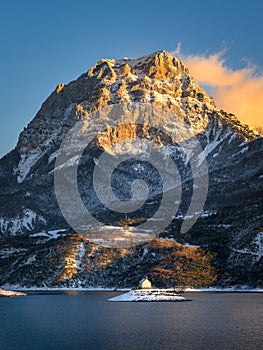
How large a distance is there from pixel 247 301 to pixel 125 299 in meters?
45.7

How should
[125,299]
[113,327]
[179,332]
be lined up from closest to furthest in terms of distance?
[179,332] < [113,327] < [125,299]

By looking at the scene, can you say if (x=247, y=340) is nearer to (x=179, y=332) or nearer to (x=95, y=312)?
(x=179, y=332)

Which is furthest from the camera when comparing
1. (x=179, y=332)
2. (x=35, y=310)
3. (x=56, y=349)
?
(x=35, y=310)

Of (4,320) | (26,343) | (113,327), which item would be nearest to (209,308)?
(113,327)

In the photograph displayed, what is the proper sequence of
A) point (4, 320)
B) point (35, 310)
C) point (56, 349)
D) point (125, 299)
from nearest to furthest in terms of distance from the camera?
point (56, 349)
point (4, 320)
point (35, 310)
point (125, 299)

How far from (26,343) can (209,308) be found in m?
66.4

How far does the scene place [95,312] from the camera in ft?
484

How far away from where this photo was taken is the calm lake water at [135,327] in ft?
306

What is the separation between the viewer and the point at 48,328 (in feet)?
379

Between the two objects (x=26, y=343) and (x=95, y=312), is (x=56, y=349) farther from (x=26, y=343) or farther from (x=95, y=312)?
(x=95, y=312)

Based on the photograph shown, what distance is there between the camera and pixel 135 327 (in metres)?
115

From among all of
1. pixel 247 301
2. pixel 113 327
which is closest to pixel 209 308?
pixel 247 301

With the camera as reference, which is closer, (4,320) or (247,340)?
(247,340)

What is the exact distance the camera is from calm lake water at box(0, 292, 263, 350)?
9312 centimetres
